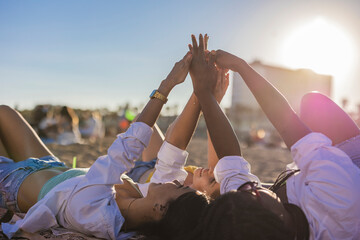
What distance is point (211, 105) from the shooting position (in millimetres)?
2451

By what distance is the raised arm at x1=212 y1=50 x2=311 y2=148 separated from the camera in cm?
194

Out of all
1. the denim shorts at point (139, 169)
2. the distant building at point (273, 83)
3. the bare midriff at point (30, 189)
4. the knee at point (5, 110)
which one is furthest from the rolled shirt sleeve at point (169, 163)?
the distant building at point (273, 83)

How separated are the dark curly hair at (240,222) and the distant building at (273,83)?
37.6m

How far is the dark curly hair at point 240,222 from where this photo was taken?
1.58 meters

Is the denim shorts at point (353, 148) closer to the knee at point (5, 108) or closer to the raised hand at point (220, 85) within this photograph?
the raised hand at point (220, 85)

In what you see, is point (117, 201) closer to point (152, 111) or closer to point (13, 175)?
point (152, 111)

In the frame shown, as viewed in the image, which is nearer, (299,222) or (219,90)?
(299,222)

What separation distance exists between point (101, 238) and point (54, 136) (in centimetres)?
1078

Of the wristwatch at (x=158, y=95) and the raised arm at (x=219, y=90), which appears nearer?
the wristwatch at (x=158, y=95)

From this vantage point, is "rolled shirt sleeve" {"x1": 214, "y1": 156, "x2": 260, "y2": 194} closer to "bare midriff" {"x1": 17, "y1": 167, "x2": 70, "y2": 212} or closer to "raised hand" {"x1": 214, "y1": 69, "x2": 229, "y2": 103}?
"raised hand" {"x1": 214, "y1": 69, "x2": 229, "y2": 103}

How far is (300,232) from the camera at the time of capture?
5.78ft

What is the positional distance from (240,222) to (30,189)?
6.03ft

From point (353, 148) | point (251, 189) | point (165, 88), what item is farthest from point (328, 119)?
point (165, 88)

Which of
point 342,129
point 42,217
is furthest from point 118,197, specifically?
point 342,129
